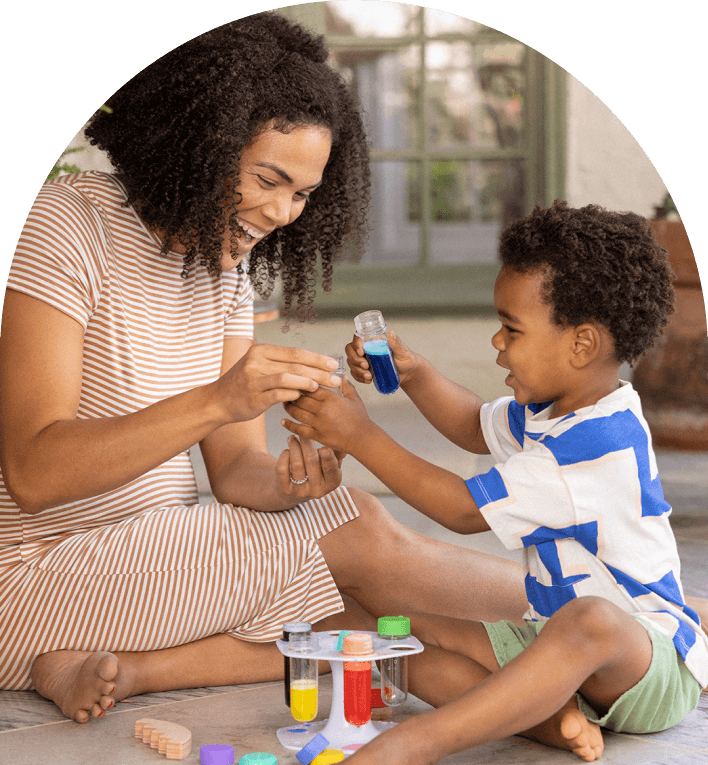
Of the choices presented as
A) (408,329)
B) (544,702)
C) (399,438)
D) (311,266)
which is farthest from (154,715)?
(408,329)

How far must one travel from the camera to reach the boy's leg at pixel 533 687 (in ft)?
2.99

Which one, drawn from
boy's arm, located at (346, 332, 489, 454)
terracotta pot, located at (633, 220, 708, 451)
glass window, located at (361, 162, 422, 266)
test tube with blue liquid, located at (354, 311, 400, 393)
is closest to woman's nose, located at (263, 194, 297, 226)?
test tube with blue liquid, located at (354, 311, 400, 393)

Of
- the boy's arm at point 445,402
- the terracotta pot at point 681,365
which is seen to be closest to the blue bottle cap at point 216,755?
the boy's arm at point 445,402

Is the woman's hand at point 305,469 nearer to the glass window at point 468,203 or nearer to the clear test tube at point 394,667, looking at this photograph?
the clear test tube at point 394,667

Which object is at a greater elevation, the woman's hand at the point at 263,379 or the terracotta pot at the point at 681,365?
the woman's hand at the point at 263,379

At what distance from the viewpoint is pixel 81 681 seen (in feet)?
3.65

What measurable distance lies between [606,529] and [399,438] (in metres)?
1.74

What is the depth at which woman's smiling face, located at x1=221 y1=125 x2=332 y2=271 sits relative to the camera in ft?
4.07

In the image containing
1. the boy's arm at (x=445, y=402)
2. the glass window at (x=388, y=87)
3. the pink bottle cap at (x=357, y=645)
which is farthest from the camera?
the glass window at (x=388, y=87)

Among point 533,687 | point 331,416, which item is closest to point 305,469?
point 331,416

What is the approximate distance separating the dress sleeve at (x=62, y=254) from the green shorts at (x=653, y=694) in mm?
637

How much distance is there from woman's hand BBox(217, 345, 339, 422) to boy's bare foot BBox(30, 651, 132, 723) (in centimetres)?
32

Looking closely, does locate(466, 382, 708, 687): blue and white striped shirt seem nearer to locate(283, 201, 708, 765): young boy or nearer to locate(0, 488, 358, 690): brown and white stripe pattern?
locate(283, 201, 708, 765): young boy

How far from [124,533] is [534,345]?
0.55 meters
